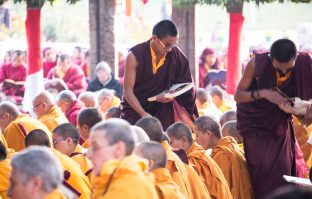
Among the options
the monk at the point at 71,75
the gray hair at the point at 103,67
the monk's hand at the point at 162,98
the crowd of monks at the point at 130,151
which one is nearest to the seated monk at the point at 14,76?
the monk at the point at 71,75

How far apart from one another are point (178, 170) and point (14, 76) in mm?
10971

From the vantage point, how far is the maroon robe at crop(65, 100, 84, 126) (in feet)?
40.6

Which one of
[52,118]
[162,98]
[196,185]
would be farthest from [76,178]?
[52,118]

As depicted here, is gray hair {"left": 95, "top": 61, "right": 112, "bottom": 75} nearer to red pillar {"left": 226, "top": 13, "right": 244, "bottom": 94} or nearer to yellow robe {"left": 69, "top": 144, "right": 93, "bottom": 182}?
red pillar {"left": 226, "top": 13, "right": 244, "bottom": 94}

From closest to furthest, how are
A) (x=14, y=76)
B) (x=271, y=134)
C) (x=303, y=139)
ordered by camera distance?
(x=271, y=134) < (x=303, y=139) < (x=14, y=76)

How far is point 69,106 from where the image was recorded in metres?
12.4

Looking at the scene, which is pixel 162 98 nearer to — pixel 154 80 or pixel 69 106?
pixel 154 80

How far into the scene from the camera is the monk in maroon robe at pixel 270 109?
8.25 meters

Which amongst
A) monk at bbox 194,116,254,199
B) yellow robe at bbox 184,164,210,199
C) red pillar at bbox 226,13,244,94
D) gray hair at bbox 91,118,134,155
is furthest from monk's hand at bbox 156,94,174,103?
red pillar at bbox 226,13,244,94

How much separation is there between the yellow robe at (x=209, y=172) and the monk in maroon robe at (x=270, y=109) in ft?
1.93

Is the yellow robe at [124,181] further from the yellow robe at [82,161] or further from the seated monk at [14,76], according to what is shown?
the seated monk at [14,76]

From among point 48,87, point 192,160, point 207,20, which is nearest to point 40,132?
point 192,160

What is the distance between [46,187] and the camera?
16.0 feet

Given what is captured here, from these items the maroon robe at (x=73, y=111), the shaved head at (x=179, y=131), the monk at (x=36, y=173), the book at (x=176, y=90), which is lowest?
the maroon robe at (x=73, y=111)
